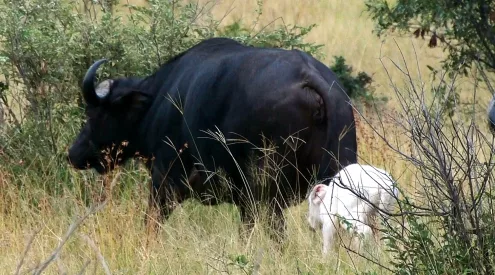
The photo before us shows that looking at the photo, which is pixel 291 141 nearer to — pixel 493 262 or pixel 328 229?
pixel 328 229

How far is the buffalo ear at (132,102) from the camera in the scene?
891 centimetres

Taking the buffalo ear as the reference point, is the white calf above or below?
below

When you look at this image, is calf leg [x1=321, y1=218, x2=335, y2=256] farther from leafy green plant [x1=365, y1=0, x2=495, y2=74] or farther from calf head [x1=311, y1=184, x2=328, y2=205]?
leafy green plant [x1=365, y1=0, x2=495, y2=74]

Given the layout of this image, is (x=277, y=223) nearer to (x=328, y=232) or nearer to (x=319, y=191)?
(x=319, y=191)

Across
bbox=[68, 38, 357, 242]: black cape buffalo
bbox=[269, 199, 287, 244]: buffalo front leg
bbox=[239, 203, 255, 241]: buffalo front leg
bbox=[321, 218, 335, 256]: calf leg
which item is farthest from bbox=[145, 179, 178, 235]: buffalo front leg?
bbox=[321, 218, 335, 256]: calf leg

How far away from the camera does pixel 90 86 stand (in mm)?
8812

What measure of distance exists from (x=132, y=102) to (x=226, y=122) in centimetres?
158

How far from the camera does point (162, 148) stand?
852cm

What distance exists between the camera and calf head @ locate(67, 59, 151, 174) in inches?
354

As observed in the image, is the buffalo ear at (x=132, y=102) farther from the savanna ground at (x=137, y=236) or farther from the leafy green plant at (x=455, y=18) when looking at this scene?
the leafy green plant at (x=455, y=18)

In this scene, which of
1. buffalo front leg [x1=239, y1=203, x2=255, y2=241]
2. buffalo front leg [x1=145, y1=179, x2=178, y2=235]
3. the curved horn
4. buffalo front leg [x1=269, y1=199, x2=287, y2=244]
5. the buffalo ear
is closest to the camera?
buffalo front leg [x1=269, y1=199, x2=287, y2=244]

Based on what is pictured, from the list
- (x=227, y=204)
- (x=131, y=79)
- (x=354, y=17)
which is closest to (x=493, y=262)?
(x=227, y=204)

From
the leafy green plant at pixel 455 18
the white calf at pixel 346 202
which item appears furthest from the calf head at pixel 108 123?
the leafy green plant at pixel 455 18

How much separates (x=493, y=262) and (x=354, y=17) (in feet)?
59.4
